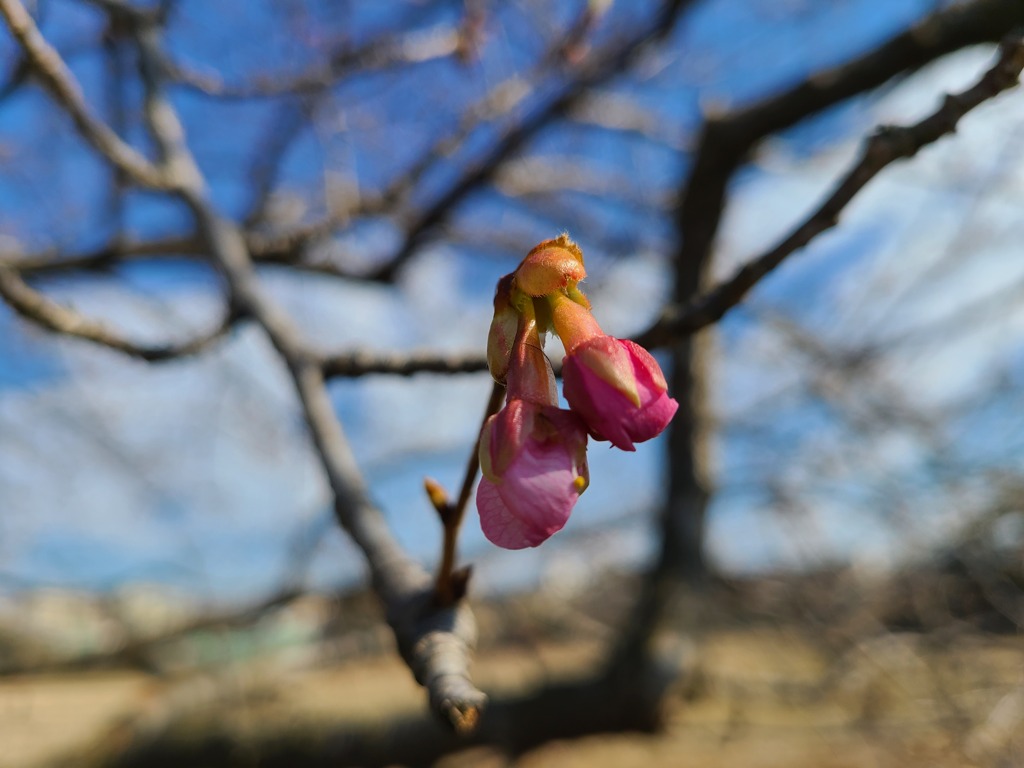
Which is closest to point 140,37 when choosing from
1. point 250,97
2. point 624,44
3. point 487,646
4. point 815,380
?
point 250,97

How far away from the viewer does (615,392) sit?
0.55 metres

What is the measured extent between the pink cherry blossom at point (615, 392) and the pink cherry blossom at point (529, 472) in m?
0.02

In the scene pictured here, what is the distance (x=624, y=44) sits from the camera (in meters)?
3.93

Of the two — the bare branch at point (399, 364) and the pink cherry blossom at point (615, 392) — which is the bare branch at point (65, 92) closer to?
the bare branch at point (399, 364)

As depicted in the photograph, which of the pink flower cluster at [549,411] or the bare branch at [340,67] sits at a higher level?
the bare branch at [340,67]

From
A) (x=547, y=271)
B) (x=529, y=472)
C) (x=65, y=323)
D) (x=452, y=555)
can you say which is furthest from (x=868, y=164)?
(x=65, y=323)

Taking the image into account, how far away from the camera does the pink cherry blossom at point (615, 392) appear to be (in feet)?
1.80

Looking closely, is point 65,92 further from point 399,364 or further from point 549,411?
point 549,411

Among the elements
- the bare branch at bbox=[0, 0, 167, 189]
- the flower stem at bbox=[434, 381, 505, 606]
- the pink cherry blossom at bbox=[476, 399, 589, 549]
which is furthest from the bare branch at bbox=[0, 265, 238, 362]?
the pink cherry blossom at bbox=[476, 399, 589, 549]

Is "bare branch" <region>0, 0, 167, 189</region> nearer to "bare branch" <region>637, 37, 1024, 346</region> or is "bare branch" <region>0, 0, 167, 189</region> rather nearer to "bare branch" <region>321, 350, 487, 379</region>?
"bare branch" <region>321, 350, 487, 379</region>

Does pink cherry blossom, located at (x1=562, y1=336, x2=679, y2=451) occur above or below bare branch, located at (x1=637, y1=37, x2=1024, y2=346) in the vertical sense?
below

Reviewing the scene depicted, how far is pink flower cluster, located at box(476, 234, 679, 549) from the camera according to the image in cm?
54

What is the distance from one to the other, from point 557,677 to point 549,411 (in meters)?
2.78

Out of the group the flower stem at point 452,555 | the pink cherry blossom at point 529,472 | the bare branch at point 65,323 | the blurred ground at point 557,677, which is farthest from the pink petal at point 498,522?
the blurred ground at point 557,677
